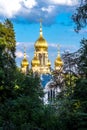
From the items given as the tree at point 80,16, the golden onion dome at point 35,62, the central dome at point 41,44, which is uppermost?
the central dome at point 41,44

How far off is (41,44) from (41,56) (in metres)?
2.80

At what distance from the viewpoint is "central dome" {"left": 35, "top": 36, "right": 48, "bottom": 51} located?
9325 cm

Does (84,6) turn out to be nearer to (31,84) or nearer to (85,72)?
(85,72)

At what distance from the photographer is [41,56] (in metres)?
95.0

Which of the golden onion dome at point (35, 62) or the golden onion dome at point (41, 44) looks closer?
the golden onion dome at point (35, 62)

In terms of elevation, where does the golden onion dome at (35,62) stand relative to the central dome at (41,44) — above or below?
below

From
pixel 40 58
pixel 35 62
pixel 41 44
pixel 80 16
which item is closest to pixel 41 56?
pixel 40 58

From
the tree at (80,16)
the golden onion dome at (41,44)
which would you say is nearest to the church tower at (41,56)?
the golden onion dome at (41,44)

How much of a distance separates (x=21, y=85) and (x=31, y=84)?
1.58 meters

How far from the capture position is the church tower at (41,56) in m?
92.8

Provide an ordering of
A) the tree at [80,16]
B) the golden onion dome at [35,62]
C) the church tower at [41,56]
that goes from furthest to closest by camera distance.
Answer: the church tower at [41,56]
the golden onion dome at [35,62]
the tree at [80,16]

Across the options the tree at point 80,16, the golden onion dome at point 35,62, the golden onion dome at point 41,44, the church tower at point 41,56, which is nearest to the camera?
the tree at point 80,16

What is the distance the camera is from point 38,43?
94.0 meters

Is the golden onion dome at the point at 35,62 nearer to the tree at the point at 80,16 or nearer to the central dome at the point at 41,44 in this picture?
the central dome at the point at 41,44
